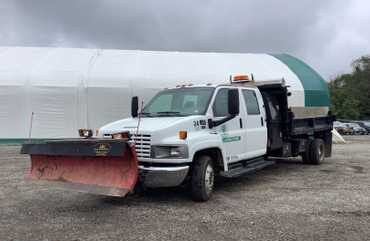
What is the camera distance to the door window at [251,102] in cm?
881

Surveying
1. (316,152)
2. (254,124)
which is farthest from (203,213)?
(316,152)

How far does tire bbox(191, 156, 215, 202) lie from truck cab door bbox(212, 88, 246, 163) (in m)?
0.70

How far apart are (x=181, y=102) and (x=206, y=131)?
3.11ft

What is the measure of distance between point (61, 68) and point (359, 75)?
63.6 meters

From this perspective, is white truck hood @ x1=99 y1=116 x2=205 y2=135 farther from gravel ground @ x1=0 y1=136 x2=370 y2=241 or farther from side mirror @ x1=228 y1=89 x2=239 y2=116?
gravel ground @ x1=0 y1=136 x2=370 y2=241

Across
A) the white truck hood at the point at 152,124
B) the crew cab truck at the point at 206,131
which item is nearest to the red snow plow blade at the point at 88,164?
the crew cab truck at the point at 206,131

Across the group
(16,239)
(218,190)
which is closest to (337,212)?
(218,190)

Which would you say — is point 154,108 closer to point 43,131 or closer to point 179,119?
point 179,119

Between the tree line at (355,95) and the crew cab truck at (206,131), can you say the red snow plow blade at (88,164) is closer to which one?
the crew cab truck at (206,131)

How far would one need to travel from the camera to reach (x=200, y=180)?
276 inches

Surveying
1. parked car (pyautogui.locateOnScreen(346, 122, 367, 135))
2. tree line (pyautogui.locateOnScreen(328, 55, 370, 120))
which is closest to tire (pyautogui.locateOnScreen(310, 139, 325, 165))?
parked car (pyautogui.locateOnScreen(346, 122, 367, 135))

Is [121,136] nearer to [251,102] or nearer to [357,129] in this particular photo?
[251,102]

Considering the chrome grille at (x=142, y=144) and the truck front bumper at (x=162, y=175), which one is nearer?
the truck front bumper at (x=162, y=175)

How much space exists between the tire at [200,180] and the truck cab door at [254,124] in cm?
158
